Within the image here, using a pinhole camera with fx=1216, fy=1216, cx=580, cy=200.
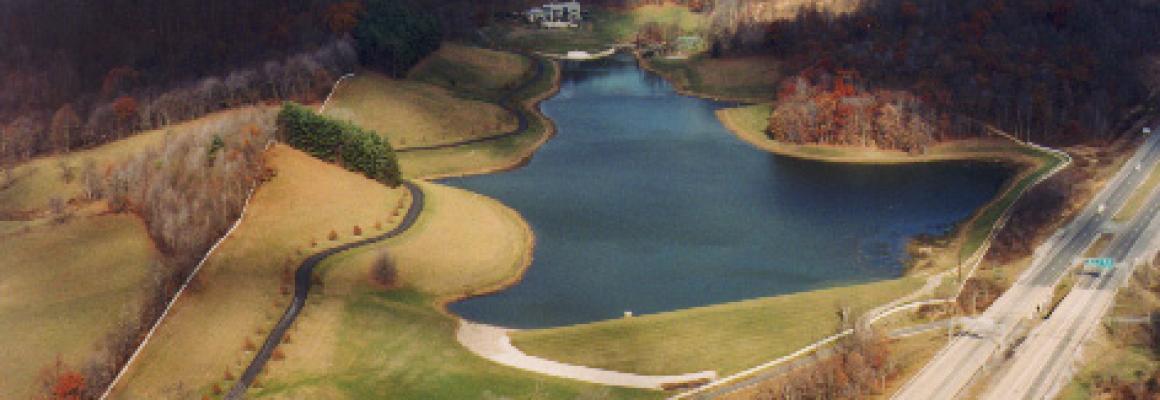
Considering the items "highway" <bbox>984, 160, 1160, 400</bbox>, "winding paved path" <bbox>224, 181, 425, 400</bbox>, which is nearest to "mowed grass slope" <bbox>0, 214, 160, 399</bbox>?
"winding paved path" <bbox>224, 181, 425, 400</bbox>

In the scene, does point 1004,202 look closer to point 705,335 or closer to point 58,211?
point 705,335

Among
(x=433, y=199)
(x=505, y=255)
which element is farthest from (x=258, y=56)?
(x=505, y=255)

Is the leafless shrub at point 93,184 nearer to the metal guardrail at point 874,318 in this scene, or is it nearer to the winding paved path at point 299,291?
the winding paved path at point 299,291

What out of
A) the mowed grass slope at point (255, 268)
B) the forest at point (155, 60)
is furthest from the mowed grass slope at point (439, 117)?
the mowed grass slope at point (255, 268)

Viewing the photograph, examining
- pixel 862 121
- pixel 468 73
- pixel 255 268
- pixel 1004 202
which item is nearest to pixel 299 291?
pixel 255 268

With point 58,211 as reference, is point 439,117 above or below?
above

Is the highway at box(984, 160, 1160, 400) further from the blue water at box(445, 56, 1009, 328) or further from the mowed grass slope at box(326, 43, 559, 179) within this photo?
the mowed grass slope at box(326, 43, 559, 179)

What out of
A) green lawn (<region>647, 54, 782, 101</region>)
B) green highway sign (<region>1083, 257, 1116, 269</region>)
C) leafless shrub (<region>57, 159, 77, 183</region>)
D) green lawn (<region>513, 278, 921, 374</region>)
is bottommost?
green lawn (<region>513, 278, 921, 374</region>)
